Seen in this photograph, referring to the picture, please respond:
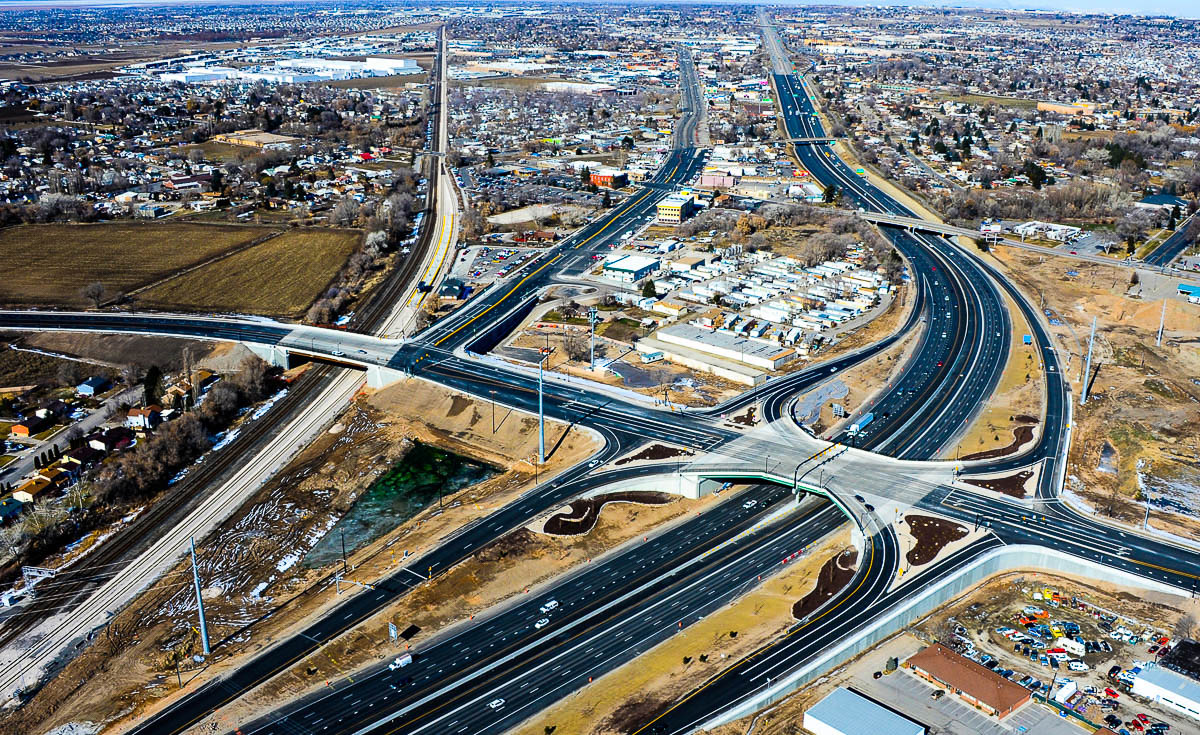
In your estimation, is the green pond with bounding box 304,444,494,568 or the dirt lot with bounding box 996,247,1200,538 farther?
the dirt lot with bounding box 996,247,1200,538

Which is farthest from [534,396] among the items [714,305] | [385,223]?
[385,223]

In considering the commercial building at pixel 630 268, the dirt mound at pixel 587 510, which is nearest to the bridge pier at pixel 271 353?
the commercial building at pixel 630 268

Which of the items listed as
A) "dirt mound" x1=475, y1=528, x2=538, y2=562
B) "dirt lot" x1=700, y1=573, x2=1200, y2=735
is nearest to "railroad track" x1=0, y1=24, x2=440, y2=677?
"dirt mound" x1=475, y1=528, x2=538, y2=562

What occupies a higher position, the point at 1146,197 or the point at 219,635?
the point at 1146,197

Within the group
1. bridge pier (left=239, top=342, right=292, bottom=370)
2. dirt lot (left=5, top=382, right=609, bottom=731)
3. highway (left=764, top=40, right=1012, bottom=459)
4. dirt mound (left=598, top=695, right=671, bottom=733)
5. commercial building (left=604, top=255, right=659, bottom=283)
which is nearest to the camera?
dirt mound (left=598, top=695, right=671, bottom=733)

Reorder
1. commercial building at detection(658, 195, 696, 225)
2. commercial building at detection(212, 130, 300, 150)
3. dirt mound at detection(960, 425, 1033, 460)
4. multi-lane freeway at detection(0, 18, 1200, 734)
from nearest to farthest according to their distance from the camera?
multi-lane freeway at detection(0, 18, 1200, 734) < dirt mound at detection(960, 425, 1033, 460) < commercial building at detection(658, 195, 696, 225) < commercial building at detection(212, 130, 300, 150)

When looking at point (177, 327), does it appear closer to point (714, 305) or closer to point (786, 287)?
point (714, 305)

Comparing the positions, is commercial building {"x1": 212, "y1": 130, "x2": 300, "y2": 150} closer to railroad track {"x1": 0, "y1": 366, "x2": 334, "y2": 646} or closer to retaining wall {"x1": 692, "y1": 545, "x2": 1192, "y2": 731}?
railroad track {"x1": 0, "y1": 366, "x2": 334, "y2": 646}

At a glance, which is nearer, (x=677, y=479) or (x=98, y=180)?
(x=677, y=479)
